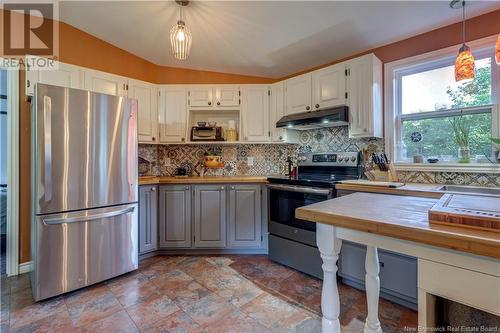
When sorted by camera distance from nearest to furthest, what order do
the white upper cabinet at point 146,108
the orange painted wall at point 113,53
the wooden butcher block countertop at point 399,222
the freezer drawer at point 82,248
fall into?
the wooden butcher block countertop at point 399,222
the freezer drawer at point 82,248
the orange painted wall at point 113,53
the white upper cabinet at point 146,108

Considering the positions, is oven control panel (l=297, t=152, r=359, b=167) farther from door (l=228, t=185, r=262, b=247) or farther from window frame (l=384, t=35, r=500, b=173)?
door (l=228, t=185, r=262, b=247)

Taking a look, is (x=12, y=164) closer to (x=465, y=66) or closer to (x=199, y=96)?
(x=199, y=96)

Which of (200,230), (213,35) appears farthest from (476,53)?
(200,230)

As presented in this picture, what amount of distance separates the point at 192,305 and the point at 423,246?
67.8 inches

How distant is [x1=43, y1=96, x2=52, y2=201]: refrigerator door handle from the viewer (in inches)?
77.2

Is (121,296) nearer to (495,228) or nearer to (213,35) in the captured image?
(495,228)

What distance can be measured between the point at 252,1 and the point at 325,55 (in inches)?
45.9

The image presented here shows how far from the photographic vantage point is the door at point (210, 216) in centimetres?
291

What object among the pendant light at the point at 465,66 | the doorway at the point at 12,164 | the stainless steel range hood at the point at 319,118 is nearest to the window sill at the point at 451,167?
the stainless steel range hood at the point at 319,118

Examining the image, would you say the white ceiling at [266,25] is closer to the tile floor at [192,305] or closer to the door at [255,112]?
the door at [255,112]

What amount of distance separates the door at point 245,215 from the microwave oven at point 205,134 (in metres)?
0.77

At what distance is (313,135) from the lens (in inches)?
126

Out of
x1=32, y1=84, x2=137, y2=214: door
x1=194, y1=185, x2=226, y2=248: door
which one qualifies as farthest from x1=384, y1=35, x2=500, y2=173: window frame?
x1=32, y1=84, x2=137, y2=214: door

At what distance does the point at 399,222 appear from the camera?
2.87 feet
